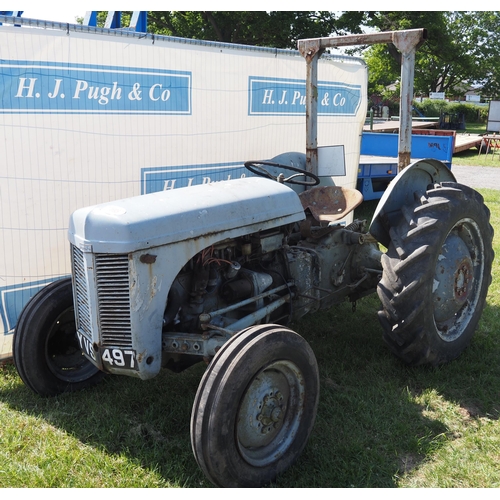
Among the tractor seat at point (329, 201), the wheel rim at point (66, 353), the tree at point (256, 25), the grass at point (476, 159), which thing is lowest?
the wheel rim at point (66, 353)

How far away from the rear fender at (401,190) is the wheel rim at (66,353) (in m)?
1.97

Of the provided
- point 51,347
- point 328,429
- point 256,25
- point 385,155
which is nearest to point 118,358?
point 51,347

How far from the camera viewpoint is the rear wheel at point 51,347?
3332 mm

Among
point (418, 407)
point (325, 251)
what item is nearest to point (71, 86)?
point (325, 251)

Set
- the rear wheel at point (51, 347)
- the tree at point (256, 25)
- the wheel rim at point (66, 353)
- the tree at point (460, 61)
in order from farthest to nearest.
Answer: the tree at point (460, 61) < the tree at point (256, 25) < the wheel rim at point (66, 353) < the rear wheel at point (51, 347)

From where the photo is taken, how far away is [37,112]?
154 inches

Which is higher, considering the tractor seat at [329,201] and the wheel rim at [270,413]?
the tractor seat at [329,201]

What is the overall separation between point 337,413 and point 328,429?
0.57 feet

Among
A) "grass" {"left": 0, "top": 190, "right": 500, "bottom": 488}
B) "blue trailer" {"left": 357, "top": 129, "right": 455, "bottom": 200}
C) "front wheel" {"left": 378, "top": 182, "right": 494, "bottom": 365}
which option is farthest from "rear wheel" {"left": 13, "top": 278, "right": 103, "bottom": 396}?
"blue trailer" {"left": 357, "top": 129, "right": 455, "bottom": 200}

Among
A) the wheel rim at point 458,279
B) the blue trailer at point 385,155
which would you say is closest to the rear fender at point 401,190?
the wheel rim at point 458,279

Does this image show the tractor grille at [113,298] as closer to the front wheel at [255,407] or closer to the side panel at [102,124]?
the front wheel at [255,407]

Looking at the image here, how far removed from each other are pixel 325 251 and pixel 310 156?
0.93 meters

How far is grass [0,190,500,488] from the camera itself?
2771 mm

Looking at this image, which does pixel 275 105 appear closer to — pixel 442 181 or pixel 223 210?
pixel 442 181
